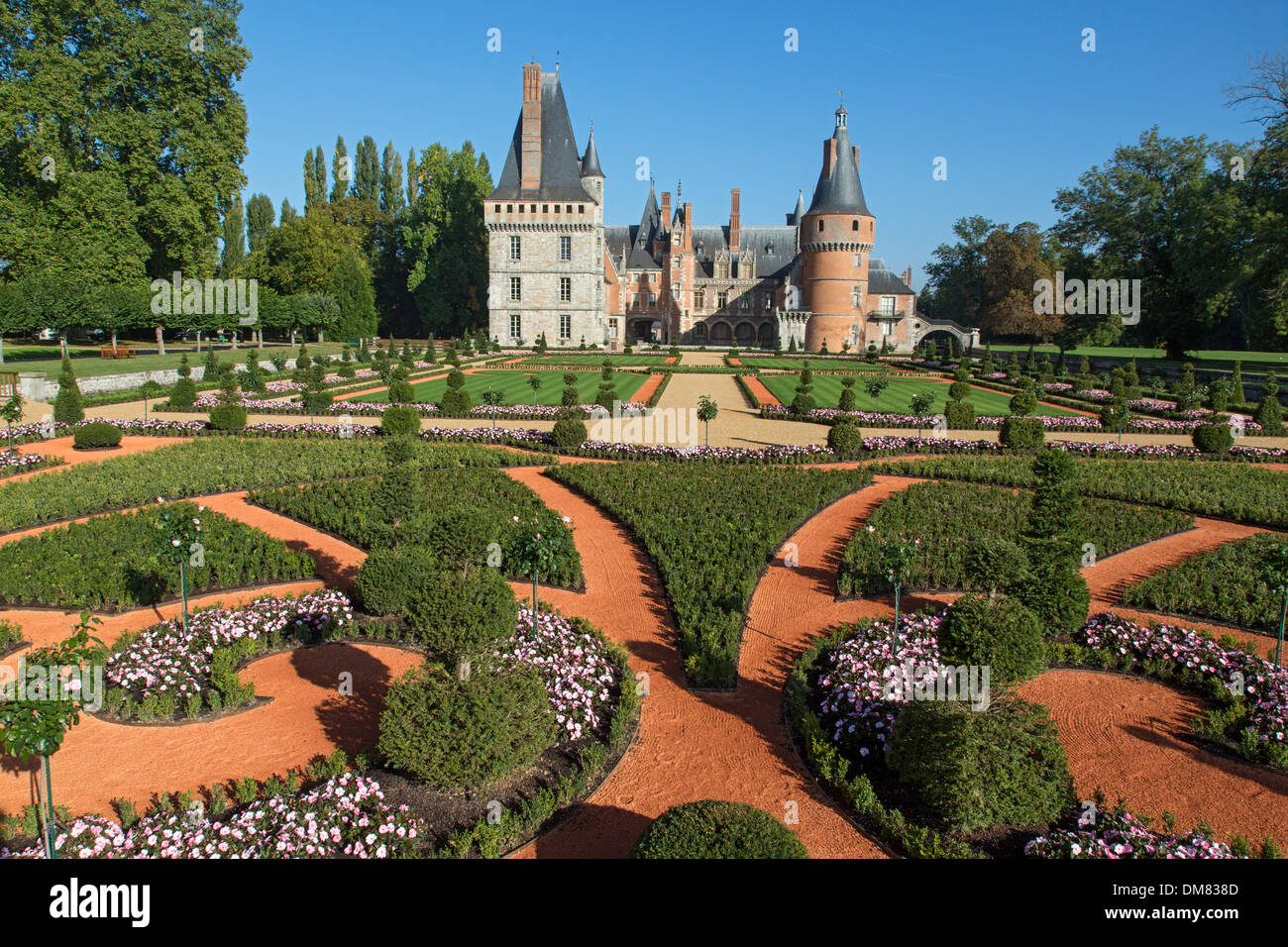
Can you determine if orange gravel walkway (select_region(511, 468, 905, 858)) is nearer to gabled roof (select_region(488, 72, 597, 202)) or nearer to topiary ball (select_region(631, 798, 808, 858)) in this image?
topiary ball (select_region(631, 798, 808, 858))

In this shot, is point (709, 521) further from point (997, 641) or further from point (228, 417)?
point (228, 417)

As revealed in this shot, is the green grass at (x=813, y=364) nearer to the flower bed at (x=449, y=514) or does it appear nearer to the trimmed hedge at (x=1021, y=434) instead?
the trimmed hedge at (x=1021, y=434)

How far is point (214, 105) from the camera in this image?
4294 centimetres

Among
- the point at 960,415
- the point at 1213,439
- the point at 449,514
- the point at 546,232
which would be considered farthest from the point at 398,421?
the point at 546,232

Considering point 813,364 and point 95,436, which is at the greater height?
point 813,364

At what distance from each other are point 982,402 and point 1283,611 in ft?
78.9

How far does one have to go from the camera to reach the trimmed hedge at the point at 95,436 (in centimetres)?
1973

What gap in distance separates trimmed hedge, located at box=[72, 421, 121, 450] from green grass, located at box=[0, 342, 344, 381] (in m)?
11.3

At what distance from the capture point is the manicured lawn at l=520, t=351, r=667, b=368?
46.5 meters

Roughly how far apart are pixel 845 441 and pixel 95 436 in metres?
18.8

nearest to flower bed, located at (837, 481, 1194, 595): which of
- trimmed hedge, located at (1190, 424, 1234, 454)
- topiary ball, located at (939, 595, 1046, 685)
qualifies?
topiary ball, located at (939, 595, 1046, 685)

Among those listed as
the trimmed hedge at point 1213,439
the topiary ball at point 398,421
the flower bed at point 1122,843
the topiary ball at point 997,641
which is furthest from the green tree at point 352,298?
the flower bed at point 1122,843

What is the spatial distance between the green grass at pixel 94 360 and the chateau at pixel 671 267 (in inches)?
667

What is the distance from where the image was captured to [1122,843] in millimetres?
5590
